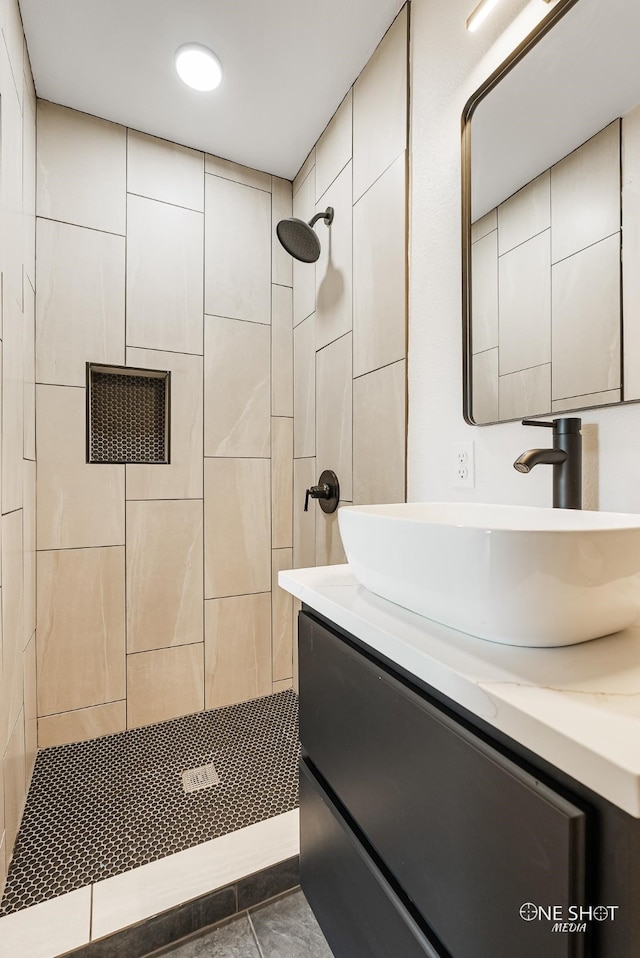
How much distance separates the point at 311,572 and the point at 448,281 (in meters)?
0.85

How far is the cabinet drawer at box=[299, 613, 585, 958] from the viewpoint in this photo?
0.39m

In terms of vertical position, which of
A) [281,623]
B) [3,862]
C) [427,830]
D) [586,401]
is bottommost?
[3,862]

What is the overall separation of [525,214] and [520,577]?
0.88 meters

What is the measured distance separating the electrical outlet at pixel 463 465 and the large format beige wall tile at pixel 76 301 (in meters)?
1.39

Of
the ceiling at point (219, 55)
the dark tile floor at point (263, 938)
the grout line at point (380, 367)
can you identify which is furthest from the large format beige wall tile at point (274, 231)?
the dark tile floor at point (263, 938)

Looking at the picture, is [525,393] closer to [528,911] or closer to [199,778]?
[528,911]

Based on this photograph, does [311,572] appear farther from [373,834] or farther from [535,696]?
[535,696]

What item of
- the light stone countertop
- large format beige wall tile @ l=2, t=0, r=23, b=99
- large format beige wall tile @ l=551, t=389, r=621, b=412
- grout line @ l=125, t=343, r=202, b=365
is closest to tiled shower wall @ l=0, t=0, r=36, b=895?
large format beige wall tile @ l=2, t=0, r=23, b=99

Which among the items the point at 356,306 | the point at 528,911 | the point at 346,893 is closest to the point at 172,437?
the point at 356,306

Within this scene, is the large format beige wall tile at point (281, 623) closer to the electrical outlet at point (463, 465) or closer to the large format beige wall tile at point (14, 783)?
the large format beige wall tile at point (14, 783)

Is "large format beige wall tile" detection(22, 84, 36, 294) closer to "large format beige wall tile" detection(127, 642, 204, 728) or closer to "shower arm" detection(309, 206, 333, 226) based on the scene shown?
"shower arm" detection(309, 206, 333, 226)

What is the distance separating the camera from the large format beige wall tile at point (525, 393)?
95 centimetres

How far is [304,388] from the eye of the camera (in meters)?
2.10

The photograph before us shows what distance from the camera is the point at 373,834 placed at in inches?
25.9
